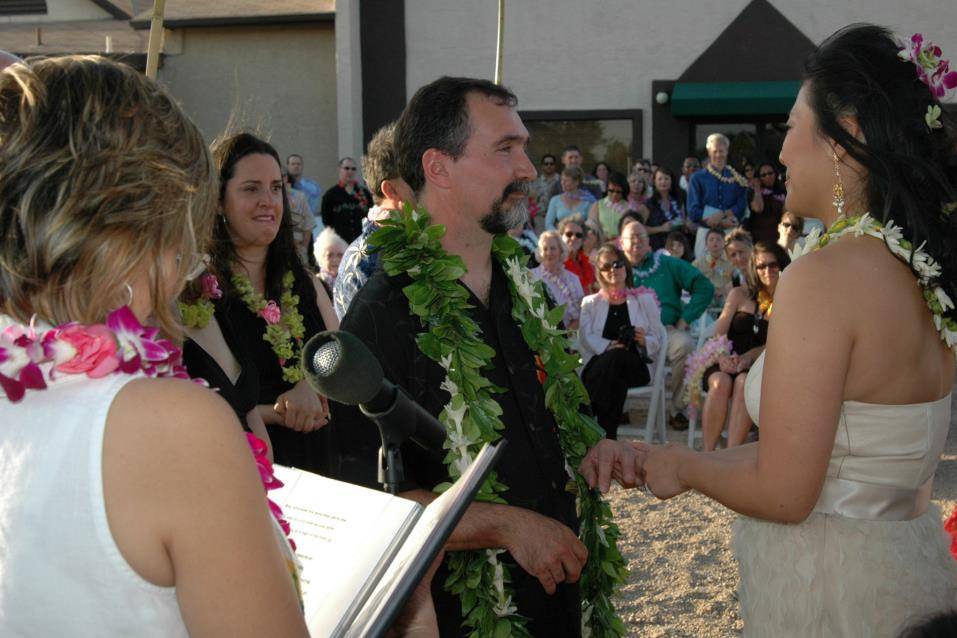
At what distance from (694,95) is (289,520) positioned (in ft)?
50.6

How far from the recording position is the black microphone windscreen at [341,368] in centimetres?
155

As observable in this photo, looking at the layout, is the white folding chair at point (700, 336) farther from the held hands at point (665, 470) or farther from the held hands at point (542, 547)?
the held hands at point (542, 547)

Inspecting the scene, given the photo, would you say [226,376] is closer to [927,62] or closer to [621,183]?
[927,62]

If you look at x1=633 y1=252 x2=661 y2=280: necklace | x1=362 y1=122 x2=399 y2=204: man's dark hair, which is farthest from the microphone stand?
x1=633 y1=252 x2=661 y2=280: necklace

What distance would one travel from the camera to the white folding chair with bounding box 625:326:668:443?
838 cm

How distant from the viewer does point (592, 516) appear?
3.01m

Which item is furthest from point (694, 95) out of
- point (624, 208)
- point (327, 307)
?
point (327, 307)

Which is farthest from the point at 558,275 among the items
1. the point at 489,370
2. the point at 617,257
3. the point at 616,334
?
the point at 489,370

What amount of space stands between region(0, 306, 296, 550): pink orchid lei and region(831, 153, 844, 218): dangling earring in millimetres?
1689

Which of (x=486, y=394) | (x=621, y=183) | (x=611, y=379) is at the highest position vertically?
(x=621, y=183)

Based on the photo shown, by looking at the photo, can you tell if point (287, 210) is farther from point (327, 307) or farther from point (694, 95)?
point (694, 95)

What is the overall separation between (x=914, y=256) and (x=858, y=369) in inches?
11.3

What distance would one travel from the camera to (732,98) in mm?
16078

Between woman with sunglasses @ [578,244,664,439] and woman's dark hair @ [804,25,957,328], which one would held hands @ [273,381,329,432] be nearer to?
woman's dark hair @ [804,25,957,328]
